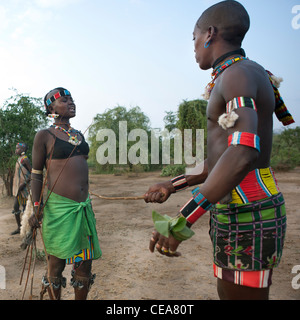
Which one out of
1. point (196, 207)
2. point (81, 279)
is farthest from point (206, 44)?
point (81, 279)

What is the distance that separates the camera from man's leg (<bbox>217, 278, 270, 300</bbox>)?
135 centimetres

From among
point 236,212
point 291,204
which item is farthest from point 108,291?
point 291,204

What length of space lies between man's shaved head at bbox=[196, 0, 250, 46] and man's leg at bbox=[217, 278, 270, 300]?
1282 millimetres

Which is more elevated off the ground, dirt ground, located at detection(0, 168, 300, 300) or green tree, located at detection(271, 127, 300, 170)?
green tree, located at detection(271, 127, 300, 170)

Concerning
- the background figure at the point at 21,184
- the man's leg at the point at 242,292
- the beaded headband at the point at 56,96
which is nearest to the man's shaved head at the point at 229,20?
the man's leg at the point at 242,292

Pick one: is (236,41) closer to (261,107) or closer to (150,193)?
(261,107)

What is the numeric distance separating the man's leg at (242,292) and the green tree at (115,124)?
1555 centimetres

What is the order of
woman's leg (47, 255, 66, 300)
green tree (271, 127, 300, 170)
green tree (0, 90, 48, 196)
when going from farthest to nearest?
green tree (271, 127, 300, 170)
green tree (0, 90, 48, 196)
woman's leg (47, 255, 66, 300)

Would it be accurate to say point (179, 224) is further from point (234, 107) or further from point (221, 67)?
point (221, 67)

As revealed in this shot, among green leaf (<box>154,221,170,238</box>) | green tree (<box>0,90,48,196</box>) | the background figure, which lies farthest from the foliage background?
green leaf (<box>154,221,170,238</box>)

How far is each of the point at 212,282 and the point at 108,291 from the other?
45.4 inches

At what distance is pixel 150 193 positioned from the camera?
157 centimetres

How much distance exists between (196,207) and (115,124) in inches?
643

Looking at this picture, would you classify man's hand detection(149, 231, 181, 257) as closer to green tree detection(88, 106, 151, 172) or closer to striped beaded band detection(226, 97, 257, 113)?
striped beaded band detection(226, 97, 257, 113)
